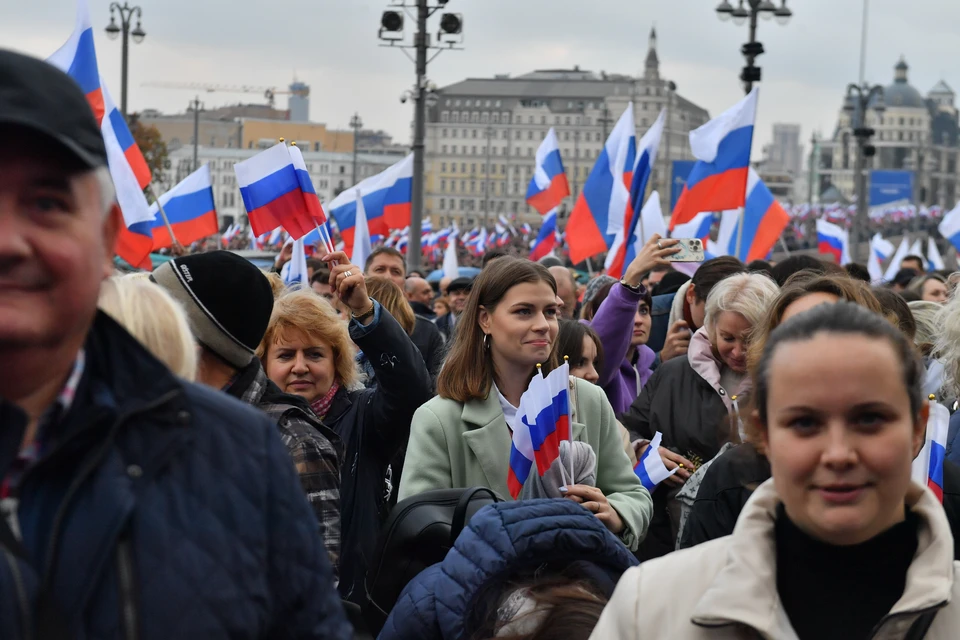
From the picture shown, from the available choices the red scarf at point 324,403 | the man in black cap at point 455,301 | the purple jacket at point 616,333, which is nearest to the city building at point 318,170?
the man in black cap at point 455,301

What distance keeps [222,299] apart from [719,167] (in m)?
7.74

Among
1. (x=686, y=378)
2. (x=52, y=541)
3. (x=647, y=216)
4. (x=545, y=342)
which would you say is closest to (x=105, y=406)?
(x=52, y=541)

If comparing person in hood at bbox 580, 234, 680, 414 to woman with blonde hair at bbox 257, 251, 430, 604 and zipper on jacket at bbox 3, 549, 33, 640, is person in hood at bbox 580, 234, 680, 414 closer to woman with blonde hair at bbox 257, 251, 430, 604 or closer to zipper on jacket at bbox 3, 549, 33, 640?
woman with blonde hair at bbox 257, 251, 430, 604

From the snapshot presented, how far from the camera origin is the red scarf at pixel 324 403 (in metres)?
4.00

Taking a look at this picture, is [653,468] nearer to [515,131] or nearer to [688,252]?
[688,252]

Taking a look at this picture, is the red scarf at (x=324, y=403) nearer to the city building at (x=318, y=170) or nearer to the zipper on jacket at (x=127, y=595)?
the zipper on jacket at (x=127, y=595)

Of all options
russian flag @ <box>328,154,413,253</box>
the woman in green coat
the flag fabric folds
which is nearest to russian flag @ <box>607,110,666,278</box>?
russian flag @ <box>328,154,413,253</box>

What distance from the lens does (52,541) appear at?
1306 mm

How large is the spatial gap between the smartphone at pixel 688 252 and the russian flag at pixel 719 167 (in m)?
4.07

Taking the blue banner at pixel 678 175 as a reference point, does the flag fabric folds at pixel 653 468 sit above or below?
below

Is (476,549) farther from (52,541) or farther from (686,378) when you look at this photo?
(686,378)

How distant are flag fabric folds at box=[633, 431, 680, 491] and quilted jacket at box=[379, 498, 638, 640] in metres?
1.56

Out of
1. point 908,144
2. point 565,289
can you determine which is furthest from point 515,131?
point 565,289

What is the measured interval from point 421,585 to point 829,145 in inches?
7325
